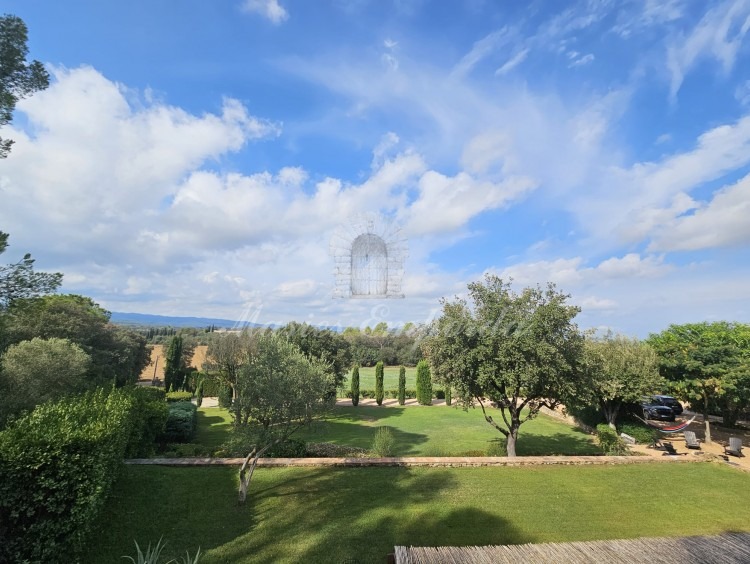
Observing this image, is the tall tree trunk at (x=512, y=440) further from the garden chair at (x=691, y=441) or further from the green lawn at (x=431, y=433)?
the garden chair at (x=691, y=441)

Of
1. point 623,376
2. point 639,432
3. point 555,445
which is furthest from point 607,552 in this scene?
point 639,432

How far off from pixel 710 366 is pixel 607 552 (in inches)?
722

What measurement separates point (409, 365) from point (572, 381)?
228ft

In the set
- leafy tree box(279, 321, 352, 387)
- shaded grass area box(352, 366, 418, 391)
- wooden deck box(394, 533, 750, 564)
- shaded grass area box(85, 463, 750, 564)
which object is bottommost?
shaded grass area box(352, 366, 418, 391)

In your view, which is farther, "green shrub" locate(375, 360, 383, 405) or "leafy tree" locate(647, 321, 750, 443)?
"green shrub" locate(375, 360, 383, 405)

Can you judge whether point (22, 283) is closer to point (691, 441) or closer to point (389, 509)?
point (389, 509)

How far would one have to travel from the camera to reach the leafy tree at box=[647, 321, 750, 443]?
18.7 metres

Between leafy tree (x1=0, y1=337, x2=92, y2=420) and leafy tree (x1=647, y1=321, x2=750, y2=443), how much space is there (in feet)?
99.0

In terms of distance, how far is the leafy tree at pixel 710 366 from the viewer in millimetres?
18734

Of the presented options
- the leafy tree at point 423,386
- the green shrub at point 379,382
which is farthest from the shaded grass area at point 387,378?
the leafy tree at point 423,386

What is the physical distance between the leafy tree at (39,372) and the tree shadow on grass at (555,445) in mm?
20578

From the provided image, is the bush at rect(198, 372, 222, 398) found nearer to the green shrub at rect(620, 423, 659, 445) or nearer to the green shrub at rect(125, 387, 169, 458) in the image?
the green shrub at rect(125, 387, 169, 458)

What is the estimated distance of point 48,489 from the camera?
6.79 meters

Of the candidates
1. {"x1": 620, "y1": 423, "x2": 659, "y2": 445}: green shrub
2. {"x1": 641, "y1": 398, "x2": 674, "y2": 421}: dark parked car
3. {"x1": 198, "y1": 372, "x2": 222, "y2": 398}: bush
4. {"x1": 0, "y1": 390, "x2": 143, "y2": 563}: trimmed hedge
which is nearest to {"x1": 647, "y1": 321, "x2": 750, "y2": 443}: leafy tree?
{"x1": 641, "y1": 398, "x2": 674, "y2": 421}: dark parked car
